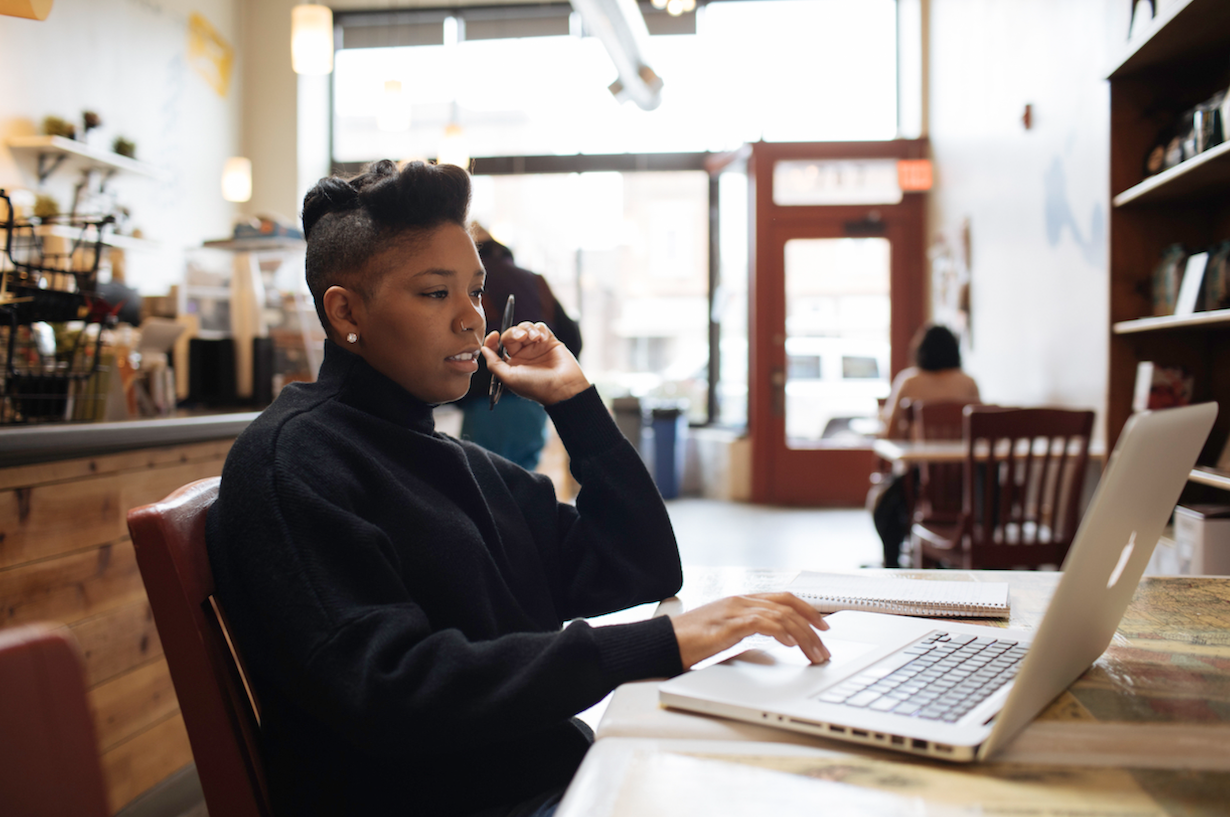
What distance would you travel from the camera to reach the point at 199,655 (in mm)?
785

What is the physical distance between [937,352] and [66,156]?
17.7 ft

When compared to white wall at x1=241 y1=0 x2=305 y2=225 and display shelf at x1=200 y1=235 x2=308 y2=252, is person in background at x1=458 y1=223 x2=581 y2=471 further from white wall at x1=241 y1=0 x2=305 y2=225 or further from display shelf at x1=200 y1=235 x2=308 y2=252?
white wall at x1=241 y1=0 x2=305 y2=225

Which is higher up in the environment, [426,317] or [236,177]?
A: [236,177]

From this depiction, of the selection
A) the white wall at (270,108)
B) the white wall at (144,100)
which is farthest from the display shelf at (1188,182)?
the white wall at (270,108)

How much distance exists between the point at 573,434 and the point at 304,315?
247 centimetres

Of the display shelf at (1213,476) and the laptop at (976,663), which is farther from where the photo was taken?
the display shelf at (1213,476)

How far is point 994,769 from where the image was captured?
0.59 m

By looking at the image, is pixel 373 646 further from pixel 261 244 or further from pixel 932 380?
pixel 932 380

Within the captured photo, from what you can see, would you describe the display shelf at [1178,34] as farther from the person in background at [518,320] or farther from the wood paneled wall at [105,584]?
the wood paneled wall at [105,584]

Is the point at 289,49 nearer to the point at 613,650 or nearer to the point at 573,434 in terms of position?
the point at 573,434

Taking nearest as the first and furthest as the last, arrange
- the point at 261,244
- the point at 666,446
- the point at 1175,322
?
the point at 1175,322, the point at 261,244, the point at 666,446

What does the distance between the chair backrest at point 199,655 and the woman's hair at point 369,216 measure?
0.31 metres

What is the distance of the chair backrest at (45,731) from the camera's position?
0.36 metres

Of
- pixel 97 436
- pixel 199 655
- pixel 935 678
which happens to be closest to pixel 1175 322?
pixel 935 678
